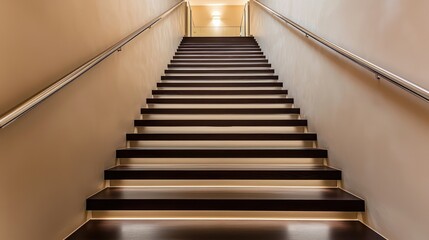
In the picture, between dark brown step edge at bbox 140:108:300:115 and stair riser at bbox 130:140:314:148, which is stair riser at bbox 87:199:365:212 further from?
dark brown step edge at bbox 140:108:300:115

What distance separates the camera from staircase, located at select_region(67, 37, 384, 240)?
1.84m

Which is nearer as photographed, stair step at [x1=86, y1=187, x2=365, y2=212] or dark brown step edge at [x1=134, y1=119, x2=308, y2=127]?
stair step at [x1=86, y1=187, x2=365, y2=212]

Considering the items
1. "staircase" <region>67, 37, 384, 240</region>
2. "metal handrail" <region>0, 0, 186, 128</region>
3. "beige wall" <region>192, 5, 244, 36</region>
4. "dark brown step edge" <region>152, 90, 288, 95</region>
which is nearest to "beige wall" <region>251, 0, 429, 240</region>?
"staircase" <region>67, 37, 384, 240</region>

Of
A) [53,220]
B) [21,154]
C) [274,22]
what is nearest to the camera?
[21,154]

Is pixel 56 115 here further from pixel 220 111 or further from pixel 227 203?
pixel 220 111

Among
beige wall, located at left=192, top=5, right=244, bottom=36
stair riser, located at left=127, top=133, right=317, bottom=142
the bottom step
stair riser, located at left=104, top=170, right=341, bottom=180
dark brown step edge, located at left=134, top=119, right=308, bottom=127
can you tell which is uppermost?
beige wall, located at left=192, top=5, right=244, bottom=36

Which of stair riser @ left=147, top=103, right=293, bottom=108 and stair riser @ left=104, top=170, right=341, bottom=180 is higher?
stair riser @ left=147, top=103, right=293, bottom=108

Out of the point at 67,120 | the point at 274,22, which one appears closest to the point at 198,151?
the point at 67,120

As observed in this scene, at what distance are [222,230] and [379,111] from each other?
1.17 meters

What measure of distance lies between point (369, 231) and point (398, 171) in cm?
45

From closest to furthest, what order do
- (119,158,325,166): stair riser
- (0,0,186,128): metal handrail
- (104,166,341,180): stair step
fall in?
(0,0,186,128): metal handrail → (104,166,341,180): stair step → (119,158,325,166): stair riser

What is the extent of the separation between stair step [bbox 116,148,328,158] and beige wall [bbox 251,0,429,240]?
20 centimetres

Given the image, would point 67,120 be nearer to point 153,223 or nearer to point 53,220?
point 53,220

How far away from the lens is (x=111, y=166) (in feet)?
8.11
